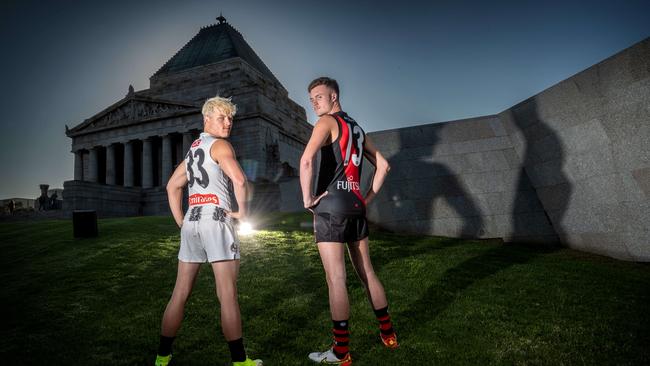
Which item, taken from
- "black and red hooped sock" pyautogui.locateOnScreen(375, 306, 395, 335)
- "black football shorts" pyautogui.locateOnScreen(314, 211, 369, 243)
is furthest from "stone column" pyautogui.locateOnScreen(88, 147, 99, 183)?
"black and red hooped sock" pyautogui.locateOnScreen(375, 306, 395, 335)

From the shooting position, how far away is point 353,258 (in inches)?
159

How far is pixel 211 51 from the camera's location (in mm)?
49531

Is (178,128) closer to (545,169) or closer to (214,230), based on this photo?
(545,169)

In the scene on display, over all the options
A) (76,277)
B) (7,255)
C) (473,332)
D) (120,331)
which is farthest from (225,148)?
(7,255)

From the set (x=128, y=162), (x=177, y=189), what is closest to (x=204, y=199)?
(x=177, y=189)

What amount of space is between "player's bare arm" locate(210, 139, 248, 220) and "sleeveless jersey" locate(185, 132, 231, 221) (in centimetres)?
8

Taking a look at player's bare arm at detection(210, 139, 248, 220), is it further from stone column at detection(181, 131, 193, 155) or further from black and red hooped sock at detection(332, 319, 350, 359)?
stone column at detection(181, 131, 193, 155)

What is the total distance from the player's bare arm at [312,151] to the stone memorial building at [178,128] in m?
31.0

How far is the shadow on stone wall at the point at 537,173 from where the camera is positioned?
9000 mm

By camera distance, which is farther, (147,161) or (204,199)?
(147,161)

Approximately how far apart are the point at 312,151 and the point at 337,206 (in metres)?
0.59

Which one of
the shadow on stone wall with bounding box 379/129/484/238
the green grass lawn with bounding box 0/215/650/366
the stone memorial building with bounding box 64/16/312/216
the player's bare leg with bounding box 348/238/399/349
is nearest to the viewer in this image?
the player's bare leg with bounding box 348/238/399/349

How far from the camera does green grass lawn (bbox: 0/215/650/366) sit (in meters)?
4.02

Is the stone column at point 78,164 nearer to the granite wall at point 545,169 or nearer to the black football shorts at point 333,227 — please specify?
the granite wall at point 545,169
